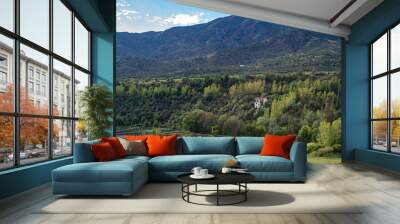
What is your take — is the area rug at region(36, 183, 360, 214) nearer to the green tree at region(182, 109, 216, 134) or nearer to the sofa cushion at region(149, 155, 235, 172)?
the sofa cushion at region(149, 155, 235, 172)

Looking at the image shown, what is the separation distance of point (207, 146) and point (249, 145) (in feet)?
2.58

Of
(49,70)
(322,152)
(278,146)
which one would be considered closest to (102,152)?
(49,70)

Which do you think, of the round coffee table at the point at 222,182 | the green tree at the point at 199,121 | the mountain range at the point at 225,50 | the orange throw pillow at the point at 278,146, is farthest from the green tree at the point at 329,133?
the round coffee table at the point at 222,182

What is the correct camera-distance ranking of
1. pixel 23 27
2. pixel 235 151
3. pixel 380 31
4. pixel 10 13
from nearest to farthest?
pixel 10 13 < pixel 23 27 < pixel 235 151 < pixel 380 31

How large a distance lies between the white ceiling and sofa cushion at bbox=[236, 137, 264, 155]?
11.4 feet

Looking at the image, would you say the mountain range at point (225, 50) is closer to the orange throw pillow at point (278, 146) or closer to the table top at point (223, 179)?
the orange throw pillow at point (278, 146)

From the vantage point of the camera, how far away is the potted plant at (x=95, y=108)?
319 inches

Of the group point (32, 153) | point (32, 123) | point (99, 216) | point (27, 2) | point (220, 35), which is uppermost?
point (220, 35)

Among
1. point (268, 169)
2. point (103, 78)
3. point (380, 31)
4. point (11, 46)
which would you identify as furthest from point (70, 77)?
point (380, 31)

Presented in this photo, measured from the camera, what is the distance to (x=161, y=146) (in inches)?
281

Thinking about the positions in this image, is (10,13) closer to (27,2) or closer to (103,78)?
(27,2)

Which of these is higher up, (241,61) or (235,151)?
(241,61)

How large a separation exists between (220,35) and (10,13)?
7761 millimetres

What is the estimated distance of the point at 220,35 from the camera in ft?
40.3
